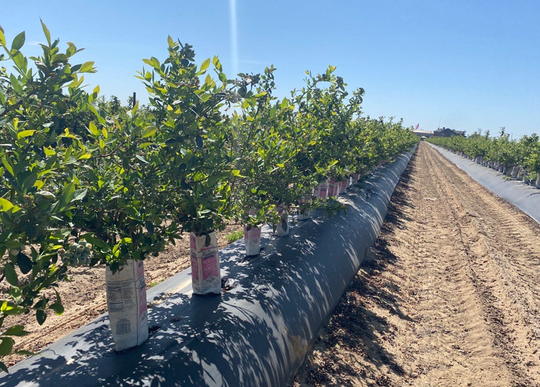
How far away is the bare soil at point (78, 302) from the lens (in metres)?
4.66

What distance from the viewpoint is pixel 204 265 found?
404 cm

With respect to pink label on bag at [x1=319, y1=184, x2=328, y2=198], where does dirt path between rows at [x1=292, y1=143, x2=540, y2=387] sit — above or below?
below

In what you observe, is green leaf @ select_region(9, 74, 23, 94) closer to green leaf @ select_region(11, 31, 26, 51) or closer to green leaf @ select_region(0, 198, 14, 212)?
green leaf @ select_region(11, 31, 26, 51)

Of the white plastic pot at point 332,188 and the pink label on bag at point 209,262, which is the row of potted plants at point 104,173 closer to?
the pink label on bag at point 209,262

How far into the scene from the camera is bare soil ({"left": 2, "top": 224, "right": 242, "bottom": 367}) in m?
4.66

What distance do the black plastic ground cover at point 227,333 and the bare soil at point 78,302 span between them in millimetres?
940

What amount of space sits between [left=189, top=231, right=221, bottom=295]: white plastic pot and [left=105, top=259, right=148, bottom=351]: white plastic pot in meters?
0.85

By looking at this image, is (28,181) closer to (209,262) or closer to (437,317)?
(209,262)

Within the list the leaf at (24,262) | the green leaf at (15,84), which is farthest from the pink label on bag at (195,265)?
the green leaf at (15,84)

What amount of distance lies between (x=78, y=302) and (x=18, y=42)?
5095 mm

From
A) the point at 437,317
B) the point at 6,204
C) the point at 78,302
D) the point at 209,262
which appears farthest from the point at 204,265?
the point at 437,317

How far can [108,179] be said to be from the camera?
8.95 feet

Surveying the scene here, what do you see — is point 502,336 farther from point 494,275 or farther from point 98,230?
point 98,230

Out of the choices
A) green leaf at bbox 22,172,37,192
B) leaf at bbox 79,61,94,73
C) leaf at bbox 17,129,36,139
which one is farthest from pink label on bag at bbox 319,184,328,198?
green leaf at bbox 22,172,37,192
